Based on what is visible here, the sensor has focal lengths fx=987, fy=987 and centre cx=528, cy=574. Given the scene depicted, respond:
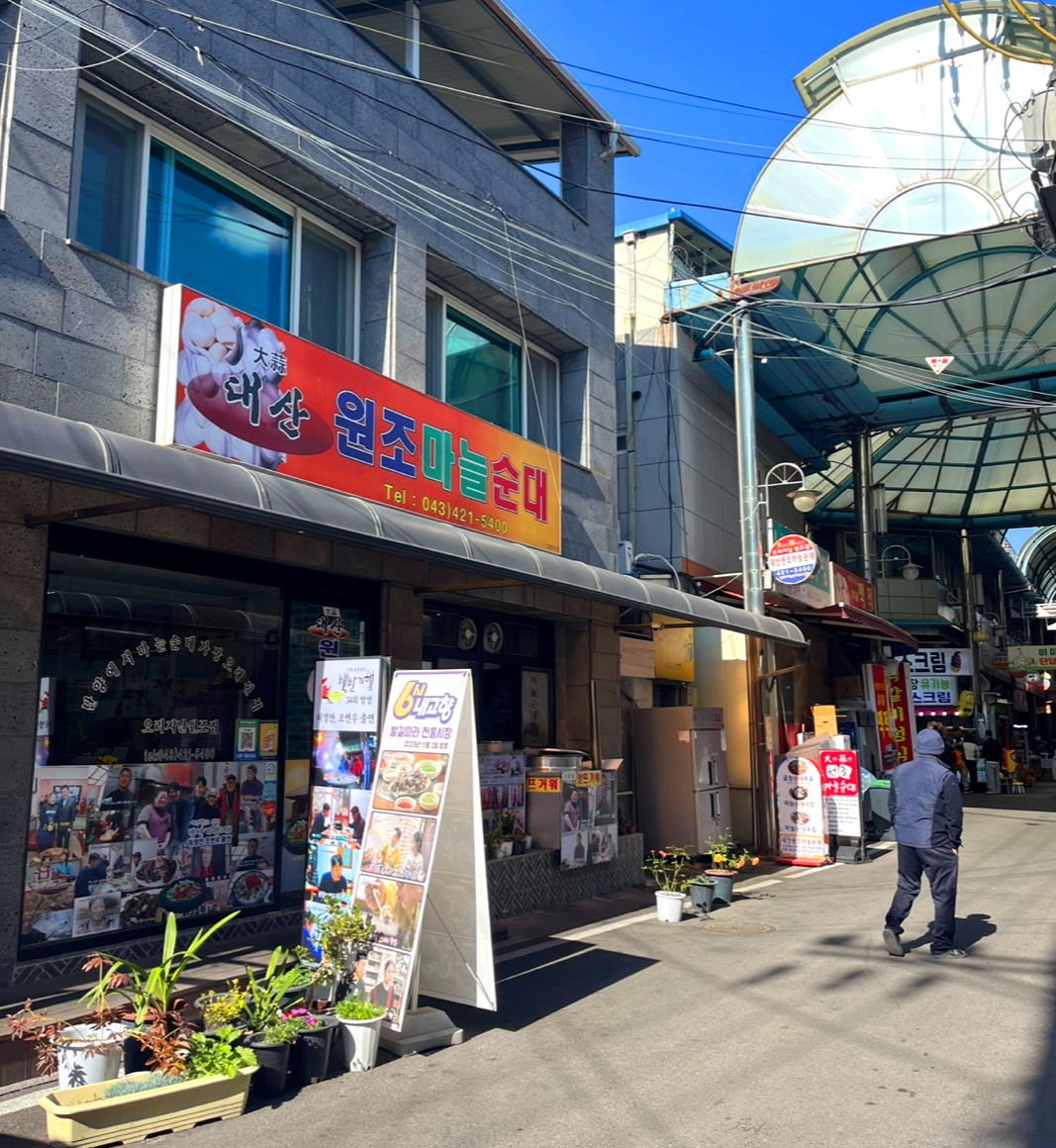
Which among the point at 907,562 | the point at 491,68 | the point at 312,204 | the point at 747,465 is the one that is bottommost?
the point at 747,465

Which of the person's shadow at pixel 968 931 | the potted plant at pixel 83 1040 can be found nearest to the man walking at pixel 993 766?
the person's shadow at pixel 968 931

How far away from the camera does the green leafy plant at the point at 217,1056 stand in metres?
5.15

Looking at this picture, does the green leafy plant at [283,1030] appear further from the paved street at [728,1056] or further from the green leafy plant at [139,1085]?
the green leafy plant at [139,1085]

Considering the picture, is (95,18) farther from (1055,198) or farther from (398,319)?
(1055,198)

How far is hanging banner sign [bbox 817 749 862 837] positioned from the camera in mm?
14859

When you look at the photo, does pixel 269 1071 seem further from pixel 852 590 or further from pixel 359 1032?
pixel 852 590

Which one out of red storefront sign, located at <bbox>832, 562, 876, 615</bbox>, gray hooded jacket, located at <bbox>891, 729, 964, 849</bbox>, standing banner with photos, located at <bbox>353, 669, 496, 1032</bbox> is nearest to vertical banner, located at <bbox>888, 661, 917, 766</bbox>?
red storefront sign, located at <bbox>832, 562, 876, 615</bbox>

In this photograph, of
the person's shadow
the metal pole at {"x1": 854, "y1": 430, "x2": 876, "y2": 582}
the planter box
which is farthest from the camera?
the metal pole at {"x1": 854, "y1": 430, "x2": 876, "y2": 582}

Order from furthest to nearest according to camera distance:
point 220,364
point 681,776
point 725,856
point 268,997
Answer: point 681,776 → point 725,856 → point 220,364 → point 268,997

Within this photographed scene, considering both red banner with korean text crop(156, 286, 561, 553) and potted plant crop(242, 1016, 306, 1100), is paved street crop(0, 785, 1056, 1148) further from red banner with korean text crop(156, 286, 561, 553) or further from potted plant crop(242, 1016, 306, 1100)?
red banner with korean text crop(156, 286, 561, 553)

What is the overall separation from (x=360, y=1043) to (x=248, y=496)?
3473 mm

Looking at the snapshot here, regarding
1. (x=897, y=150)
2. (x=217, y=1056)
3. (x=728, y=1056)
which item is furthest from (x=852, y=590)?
(x=217, y=1056)

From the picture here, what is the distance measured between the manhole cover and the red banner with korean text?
4.84 metres

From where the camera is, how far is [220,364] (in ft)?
26.9
